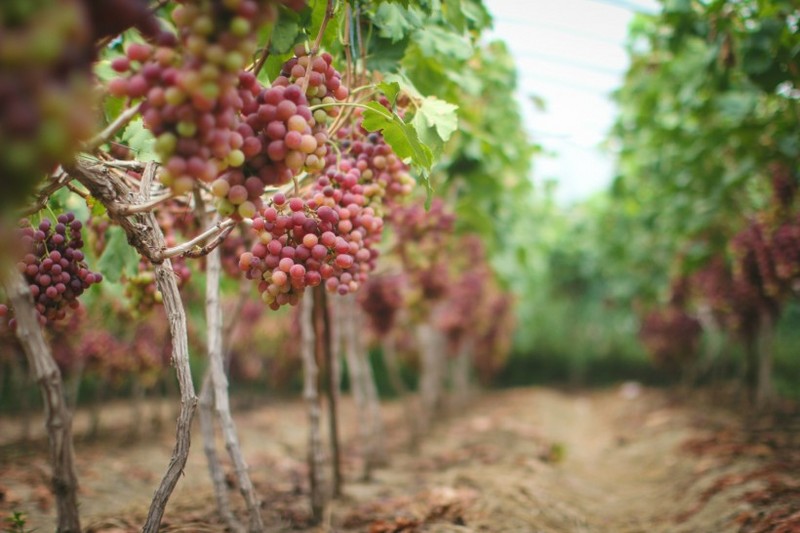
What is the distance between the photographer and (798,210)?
4105 mm

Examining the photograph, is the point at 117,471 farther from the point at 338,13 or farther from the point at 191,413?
the point at 338,13

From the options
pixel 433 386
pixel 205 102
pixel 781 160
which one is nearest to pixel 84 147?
pixel 205 102

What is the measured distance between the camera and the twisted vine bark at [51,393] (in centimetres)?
121

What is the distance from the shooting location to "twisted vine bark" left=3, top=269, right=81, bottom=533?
1.21m

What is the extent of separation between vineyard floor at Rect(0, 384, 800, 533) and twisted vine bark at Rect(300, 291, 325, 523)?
131 mm

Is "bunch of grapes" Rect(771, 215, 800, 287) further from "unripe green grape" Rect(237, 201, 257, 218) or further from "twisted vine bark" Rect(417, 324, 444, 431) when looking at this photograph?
"twisted vine bark" Rect(417, 324, 444, 431)

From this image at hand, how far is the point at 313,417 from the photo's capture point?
2.91 meters

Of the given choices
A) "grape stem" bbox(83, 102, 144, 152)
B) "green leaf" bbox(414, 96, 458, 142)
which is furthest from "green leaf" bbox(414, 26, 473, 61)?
"grape stem" bbox(83, 102, 144, 152)

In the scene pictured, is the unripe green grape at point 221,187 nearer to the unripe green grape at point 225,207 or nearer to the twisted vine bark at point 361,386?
the unripe green grape at point 225,207

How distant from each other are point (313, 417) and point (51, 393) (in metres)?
1.74

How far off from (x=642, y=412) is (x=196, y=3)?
9131 mm

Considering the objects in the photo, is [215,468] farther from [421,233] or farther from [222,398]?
[421,233]

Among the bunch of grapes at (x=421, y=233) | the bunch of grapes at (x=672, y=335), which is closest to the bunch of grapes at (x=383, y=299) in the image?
the bunch of grapes at (x=421, y=233)

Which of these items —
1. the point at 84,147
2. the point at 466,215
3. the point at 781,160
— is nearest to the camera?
the point at 84,147
